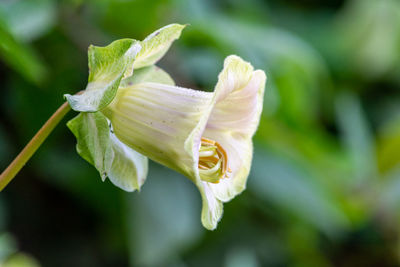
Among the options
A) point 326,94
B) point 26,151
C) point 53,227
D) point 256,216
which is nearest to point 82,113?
point 26,151

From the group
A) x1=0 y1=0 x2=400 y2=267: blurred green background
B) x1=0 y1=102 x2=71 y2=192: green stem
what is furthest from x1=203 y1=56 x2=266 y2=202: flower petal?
x1=0 y1=0 x2=400 y2=267: blurred green background

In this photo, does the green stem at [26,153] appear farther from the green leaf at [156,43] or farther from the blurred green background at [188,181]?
the blurred green background at [188,181]

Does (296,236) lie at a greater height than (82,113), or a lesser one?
lesser

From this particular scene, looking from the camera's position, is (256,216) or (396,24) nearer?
(256,216)

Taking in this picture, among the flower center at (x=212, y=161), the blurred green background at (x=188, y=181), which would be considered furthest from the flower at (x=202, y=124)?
the blurred green background at (x=188, y=181)

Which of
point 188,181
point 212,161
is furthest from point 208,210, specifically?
point 188,181

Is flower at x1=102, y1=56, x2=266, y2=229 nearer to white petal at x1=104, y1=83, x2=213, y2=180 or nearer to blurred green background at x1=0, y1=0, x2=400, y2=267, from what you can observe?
white petal at x1=104, y1=83, x2=213, y2=180

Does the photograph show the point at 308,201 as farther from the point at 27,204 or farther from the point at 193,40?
the point at 27,204

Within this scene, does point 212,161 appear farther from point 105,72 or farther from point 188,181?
point 188,181
